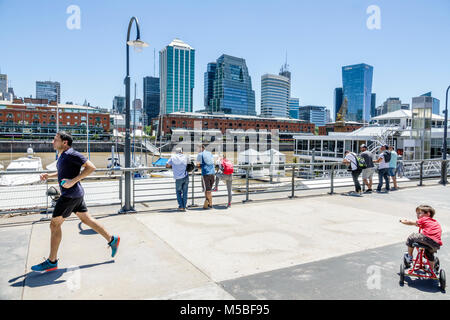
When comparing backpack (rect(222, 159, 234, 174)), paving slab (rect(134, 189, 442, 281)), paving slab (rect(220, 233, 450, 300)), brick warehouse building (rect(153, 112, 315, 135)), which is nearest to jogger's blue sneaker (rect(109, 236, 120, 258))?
paving slab (rect(134, 189, 442, 281))

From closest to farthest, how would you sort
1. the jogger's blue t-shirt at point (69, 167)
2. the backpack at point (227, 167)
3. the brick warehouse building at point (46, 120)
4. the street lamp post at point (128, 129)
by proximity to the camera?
the jogger's blue t-shirt at point (69, 167) → the street lamp post at point (128, 129) → the backpack at point (227, 167) → the brick warehouse building at point (46, 120)

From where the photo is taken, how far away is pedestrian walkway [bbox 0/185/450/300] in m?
4.16

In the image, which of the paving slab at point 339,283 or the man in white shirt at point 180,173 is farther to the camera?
the man in white shirt at point 180,173

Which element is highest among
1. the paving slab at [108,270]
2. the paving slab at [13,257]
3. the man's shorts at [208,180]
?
the man's shorts at [208,180]

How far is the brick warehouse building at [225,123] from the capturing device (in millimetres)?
126688

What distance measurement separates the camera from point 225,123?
14025 cm

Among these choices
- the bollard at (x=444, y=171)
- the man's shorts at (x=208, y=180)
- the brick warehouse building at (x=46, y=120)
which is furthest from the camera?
the brick warehouse building at (x=46, y=120)

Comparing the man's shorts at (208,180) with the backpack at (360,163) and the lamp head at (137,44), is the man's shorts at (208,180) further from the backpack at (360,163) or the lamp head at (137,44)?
the backpack at (360,163)

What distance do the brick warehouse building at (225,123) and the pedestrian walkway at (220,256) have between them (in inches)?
4580

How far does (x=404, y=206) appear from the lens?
31.9ft

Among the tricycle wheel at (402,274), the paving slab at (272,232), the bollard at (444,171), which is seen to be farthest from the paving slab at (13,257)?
the bollard at (444,171)

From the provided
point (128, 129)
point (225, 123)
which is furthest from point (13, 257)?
point (225, 123)

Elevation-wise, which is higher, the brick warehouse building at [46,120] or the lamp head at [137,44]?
the brick warehouse building at [46,120]

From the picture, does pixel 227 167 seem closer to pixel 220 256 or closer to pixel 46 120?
pixel 220 256
